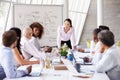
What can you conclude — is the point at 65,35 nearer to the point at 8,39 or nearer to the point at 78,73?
the point at 78,73

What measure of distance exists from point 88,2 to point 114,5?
1.52 metres

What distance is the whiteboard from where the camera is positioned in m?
7.92

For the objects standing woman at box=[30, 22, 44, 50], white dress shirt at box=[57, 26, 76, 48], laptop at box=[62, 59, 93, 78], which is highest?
standing woman at box=[30, 22, 44, 50]

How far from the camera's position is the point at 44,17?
321 inches

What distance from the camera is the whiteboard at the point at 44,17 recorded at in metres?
7.92

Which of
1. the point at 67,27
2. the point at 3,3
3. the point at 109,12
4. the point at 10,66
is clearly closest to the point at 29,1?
the point at 3,3

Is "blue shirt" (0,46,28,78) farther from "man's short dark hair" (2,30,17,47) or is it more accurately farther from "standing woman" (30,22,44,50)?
"standing woman" (30,22,44,50)

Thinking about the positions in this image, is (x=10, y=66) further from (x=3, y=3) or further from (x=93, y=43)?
(x=3, y=3)

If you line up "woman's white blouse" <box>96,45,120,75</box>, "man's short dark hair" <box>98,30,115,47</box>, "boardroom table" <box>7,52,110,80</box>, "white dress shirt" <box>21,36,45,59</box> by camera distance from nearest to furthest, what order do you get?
"boardroom table" <box>7,52,110,80</box> < "woman's white blouse" <box>96,45,120,75</box> < "man's short dark hair" <box>98,30,115,47</box> < "white dress shirt" <box>21,36,45,59</box>

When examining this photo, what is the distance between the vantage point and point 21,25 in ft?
26.0

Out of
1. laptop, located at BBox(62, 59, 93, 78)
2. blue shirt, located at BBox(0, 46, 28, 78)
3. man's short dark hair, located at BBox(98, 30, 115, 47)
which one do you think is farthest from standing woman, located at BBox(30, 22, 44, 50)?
blue shirt, located at BBox(0, 46, 28, 78)

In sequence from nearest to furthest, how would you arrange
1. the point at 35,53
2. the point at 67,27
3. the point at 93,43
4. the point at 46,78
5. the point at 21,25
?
the point at 46,78
the point at 35,53
the point at 93,43
the point at 67,27
the point at 21,25

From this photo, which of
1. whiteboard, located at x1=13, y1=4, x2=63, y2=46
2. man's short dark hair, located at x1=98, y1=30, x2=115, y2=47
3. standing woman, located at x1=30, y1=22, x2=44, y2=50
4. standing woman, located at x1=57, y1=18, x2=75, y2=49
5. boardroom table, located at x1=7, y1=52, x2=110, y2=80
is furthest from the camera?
whiteboard, located at x1=13, y1=4, x2=63, y2=46

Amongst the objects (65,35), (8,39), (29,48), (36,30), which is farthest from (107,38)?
(65,35)
